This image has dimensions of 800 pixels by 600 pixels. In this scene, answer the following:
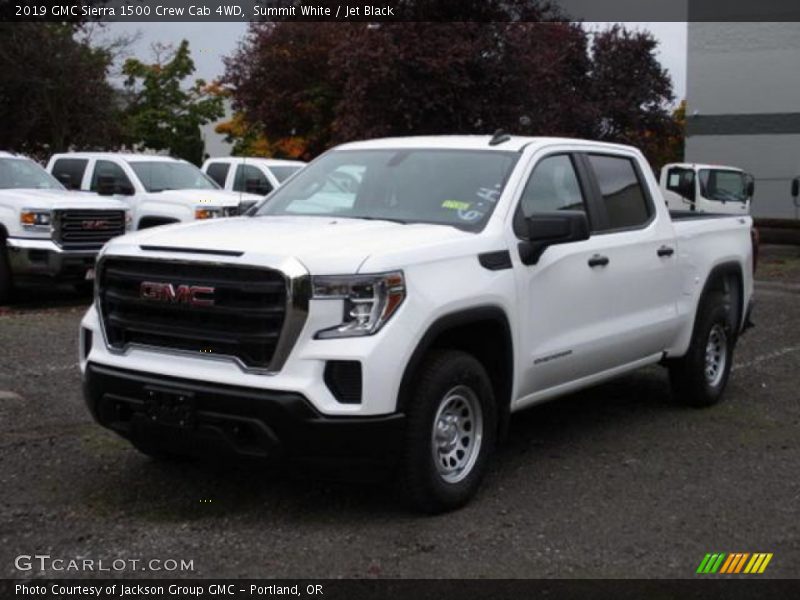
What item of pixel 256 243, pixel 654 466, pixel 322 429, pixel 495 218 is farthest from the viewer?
pixel 654 466

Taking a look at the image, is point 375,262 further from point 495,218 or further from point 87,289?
point 87,289

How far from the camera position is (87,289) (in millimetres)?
13734

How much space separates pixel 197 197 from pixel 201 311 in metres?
9.01

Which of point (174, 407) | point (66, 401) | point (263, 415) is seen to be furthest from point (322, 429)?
point (66, 401)

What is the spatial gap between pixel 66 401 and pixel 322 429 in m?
3.29

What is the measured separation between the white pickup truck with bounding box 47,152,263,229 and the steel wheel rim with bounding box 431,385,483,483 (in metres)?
8.37

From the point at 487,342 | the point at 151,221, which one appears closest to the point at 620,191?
the point at 487,342

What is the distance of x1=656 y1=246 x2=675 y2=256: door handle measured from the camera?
685cm

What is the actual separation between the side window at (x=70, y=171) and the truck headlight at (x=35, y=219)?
313 cm

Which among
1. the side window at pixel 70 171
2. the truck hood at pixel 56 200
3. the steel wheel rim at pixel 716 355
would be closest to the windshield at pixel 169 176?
the side window at pixel 70 171

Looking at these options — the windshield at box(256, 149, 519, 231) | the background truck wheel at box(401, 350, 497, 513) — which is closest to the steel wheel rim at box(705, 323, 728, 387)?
the windshield at box(256, 149, 519, 231)

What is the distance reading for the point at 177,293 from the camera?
15.9 ft

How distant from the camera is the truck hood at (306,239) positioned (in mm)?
4656

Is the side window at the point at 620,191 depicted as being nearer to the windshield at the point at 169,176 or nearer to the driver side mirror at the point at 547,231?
the driver side mirror at the point at 547,231
